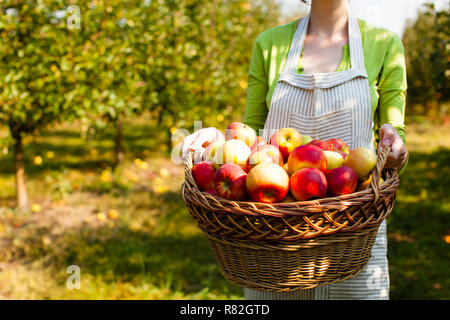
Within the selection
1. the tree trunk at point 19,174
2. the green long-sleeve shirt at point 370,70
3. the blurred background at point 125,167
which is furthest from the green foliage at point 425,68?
the tree trunk at point 19,174

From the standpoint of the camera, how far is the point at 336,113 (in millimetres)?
1773

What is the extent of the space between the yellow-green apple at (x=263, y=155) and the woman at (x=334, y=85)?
0.83 feet

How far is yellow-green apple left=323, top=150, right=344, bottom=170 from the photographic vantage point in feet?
4.77

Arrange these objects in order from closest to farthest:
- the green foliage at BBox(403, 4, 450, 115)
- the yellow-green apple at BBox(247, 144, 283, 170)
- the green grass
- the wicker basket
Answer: the wicker basket, the yellow-green apple at BBox(247, 144, 283, 170), the green grass, the green foliage at BBox(403, 4, 450, 115)

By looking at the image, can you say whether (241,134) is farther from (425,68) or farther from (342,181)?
(425,68)

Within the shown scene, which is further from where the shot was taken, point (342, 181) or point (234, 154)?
point (234, 154)

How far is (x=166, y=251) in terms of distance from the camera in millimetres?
3727

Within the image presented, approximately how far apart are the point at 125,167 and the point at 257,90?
13.6 feet

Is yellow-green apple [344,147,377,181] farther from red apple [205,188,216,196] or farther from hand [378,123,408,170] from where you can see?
red apple [205,188,216,196]

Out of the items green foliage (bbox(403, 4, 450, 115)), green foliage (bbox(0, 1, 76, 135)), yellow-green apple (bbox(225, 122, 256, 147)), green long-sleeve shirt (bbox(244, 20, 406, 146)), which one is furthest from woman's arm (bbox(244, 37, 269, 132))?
green foliage (bbox(403, 4, 450, 115))

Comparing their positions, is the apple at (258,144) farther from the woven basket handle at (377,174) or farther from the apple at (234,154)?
the woven basket handle at (377,174)

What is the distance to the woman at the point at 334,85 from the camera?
1732 mm

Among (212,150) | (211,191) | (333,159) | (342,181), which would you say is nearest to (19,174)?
(212,150)
